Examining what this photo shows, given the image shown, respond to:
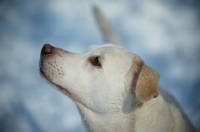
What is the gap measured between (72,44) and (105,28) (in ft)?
2.76

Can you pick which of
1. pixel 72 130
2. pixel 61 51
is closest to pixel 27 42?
pixel 72 130

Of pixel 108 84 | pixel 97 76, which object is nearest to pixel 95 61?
pixel 97 76

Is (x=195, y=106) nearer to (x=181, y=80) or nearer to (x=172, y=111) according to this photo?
(x=181, y=80)

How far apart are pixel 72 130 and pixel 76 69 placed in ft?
6.25

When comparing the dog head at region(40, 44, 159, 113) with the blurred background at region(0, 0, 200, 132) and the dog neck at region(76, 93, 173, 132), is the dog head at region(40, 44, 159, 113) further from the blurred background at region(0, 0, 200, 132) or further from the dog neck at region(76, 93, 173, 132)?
the blurred background at region(0, 0, 200, 132)

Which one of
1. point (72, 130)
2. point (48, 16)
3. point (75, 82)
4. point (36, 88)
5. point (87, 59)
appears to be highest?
point (48, 16)

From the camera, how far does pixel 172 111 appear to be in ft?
10.7

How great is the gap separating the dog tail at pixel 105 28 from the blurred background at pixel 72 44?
0.65 meters

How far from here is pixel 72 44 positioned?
5.30 meters

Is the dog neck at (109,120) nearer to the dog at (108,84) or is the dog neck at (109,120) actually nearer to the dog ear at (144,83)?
the dog at (108,84)

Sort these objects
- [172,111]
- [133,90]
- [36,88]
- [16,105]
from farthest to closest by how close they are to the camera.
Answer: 1. [36,88]
2. [16,105]
3. [172,111]
4. [133,90]

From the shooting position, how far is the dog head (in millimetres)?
2867

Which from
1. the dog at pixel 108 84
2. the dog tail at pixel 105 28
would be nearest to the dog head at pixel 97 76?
the dog at pixel 108 84

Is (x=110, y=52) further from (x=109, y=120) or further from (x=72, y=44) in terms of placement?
(x=72, y=44)
